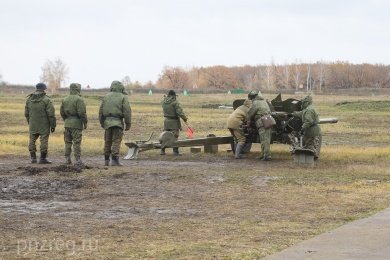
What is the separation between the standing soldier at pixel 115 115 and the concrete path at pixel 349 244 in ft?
27.4

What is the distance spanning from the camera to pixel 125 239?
8891mm

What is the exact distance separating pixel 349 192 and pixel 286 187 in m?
1.25

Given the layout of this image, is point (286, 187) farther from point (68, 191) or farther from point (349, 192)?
point (68, 191)

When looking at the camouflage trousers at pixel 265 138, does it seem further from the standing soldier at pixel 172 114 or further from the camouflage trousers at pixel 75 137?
the camouflage trousers at pixel 75 137

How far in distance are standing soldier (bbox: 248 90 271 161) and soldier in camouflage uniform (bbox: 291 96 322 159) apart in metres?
0.87

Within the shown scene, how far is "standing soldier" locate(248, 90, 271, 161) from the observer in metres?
19.0

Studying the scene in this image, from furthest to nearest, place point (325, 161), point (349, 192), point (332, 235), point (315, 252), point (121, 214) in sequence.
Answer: point (325, 161), point (349, 192), point (121, 214), point (332, 235), point (315, 252)

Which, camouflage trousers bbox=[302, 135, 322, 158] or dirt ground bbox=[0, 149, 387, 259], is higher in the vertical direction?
camouflage trousers bbox=[302, 135, 322, 158]

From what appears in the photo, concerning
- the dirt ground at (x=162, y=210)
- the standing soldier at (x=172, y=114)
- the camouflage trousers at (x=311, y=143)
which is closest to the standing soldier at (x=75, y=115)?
the dirt ground at (x=162, y=210)

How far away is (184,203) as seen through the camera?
1206 centimetres

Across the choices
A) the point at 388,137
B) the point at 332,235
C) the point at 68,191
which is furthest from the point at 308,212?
the point at 388,137

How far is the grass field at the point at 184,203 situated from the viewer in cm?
857

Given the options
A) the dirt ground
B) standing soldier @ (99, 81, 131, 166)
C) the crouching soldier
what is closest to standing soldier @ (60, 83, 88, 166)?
standing soldier @ (99, 81, 131, 166)

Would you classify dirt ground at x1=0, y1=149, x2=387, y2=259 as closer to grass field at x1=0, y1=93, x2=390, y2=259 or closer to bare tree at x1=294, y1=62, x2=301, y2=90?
grass field at x1=0, y1=93, x2=390, y2=259
